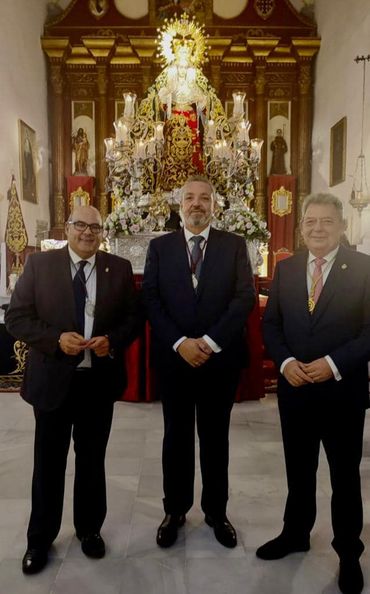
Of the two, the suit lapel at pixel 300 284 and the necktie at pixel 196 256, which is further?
the necktie at pixel 196 256

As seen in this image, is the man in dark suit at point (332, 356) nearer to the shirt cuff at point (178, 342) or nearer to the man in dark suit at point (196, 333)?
the man in dark suit at point (196, 333)

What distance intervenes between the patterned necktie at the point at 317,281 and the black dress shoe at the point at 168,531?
142 centimetres

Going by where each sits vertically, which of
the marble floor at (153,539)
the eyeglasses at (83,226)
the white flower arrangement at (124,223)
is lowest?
the marble floor at (153,539)

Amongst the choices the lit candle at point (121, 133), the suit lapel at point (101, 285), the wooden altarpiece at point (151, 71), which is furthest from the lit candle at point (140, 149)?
the wooden altarpiece at point (151, 71)

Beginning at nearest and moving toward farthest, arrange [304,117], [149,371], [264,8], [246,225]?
[149,371] < [246,225] < [304,117] < [264,8]

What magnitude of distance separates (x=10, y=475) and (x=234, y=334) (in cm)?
213

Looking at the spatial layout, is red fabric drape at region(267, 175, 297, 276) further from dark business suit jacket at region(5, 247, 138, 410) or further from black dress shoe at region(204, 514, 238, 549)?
dark business suit jacket at region(5, 247, 138, 410)

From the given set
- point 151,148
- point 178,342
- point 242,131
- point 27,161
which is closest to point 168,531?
point 178,342

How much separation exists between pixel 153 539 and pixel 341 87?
447 inches

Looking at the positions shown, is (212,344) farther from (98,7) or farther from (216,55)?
(98,7)

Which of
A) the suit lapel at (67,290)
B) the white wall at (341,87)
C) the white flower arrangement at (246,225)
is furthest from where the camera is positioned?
the white wall at (341,87)

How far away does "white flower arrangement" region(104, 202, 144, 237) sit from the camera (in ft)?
19.5

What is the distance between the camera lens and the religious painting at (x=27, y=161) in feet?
36.7

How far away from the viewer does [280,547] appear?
2455 mm
